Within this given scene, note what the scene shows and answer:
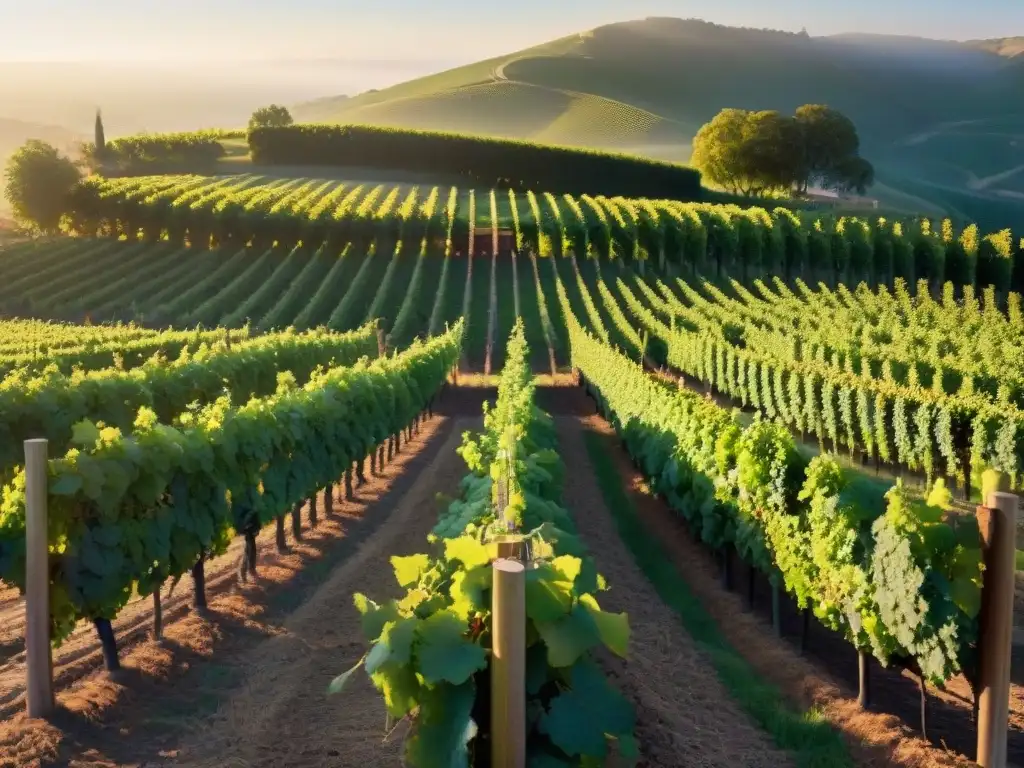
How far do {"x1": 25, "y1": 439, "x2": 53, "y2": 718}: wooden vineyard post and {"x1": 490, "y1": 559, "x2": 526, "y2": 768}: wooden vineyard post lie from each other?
4539 millimetres

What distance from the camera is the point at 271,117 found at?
103m

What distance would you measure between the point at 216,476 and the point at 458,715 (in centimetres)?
638

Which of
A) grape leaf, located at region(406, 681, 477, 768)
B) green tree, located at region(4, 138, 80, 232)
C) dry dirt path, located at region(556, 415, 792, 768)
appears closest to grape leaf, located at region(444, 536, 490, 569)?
grape leaf, located at region(406, 681, 477, 768)

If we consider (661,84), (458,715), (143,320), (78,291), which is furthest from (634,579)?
(661,84)

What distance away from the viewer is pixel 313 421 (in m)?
13.5

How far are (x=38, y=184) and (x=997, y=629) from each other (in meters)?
77.4

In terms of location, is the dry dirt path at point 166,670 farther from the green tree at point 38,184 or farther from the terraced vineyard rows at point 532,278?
the green tree at point 38,184

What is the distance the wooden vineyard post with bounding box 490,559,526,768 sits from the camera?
414 centimetres

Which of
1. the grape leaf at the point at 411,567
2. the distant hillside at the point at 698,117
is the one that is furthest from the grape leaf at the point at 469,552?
the distant hillside at the point at 698,117

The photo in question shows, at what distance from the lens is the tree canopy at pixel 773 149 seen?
91.1 meters

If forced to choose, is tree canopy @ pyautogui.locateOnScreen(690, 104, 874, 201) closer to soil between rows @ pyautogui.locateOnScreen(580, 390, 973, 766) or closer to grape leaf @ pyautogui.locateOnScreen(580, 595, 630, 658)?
soil between rows @ pyautogui.locateOnScreen(580, 390, 973, 766)

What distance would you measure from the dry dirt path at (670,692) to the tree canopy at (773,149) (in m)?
83.3

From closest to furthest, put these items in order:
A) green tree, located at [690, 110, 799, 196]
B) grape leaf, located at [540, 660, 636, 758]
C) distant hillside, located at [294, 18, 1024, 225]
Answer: grape leaf, located at [540, 660, 636, 758], green tree, located at [690, 110, 799, 196], distant hillside, located at [294, 18, 1024, 225]

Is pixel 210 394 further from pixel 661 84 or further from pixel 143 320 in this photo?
pixel 661 84
